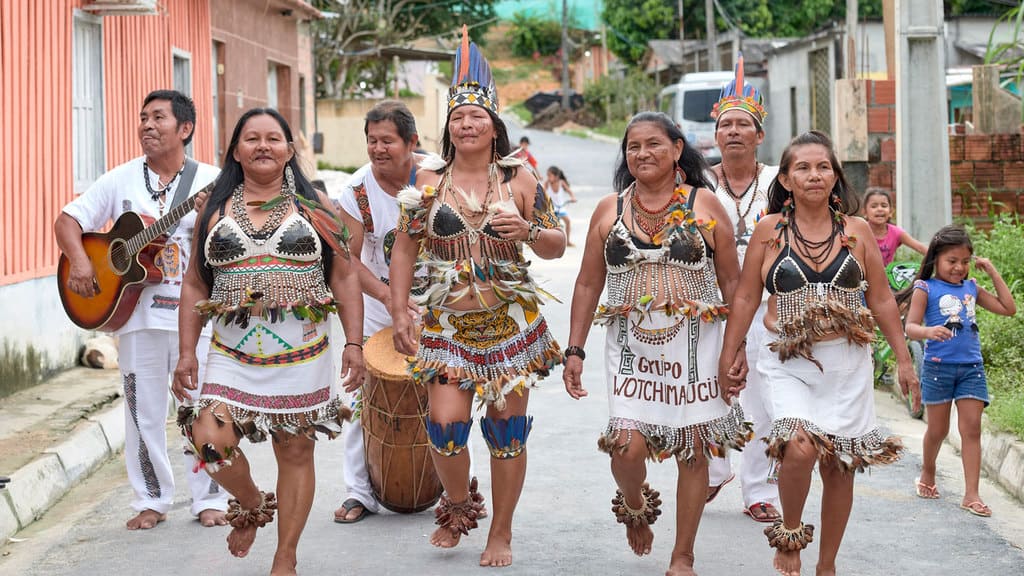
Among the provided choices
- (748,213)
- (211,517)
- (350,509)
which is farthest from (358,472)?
(748,213)

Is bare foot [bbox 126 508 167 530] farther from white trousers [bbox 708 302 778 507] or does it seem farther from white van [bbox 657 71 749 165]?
white van [bbox 657 71 749 165]

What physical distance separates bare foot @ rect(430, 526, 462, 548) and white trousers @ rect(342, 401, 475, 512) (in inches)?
34.1

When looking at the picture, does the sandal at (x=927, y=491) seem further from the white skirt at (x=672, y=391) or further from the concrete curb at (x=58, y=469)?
the concrete curb at (x=58, y=469)

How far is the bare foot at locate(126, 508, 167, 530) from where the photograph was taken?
6.60m

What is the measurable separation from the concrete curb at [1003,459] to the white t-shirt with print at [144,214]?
450cm

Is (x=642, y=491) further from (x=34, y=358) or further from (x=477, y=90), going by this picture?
(x=34, y=358)

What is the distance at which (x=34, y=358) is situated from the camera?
10164mm

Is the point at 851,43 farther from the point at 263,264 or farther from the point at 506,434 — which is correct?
the point at 263,264

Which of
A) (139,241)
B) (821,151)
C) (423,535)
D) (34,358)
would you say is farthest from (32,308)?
(821,151)

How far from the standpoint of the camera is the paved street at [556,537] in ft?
19.1

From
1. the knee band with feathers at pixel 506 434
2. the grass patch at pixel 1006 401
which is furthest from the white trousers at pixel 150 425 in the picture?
the grass patch at pixel 1006 401

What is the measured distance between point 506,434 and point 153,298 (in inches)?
83.4

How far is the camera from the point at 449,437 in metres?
5.67

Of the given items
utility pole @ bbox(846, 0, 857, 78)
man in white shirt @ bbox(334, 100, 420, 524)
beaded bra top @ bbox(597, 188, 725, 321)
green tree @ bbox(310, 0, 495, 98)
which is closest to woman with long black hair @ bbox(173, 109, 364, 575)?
man in white shirt @ bbox(334, 100, 420, 524)
